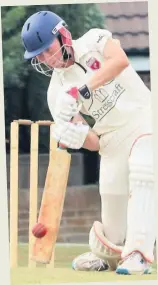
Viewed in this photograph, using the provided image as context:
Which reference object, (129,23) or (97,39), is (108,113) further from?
(129,23)

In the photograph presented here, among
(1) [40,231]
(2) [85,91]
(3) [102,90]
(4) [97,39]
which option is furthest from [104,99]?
(1) [40,231]

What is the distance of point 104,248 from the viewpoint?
455 centimetres

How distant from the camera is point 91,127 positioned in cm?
454

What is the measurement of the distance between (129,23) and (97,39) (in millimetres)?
419

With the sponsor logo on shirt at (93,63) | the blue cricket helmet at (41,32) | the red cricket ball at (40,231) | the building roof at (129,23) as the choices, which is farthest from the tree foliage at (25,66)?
the red cricket ball at (40,231)

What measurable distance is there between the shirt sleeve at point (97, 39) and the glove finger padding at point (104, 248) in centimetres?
79

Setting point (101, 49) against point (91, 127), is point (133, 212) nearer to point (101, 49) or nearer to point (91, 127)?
point (91, 127)

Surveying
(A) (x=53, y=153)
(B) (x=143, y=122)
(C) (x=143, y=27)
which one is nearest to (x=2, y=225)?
(A) (x=53, y=153)

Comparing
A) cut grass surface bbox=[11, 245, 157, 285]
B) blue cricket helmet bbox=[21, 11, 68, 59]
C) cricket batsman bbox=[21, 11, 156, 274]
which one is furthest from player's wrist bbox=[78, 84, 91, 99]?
cut grass surface bbox=[11, 245, 157, 285]

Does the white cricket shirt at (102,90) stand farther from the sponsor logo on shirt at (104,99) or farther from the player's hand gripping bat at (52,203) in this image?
the player's hand gripping bat at (52,203)

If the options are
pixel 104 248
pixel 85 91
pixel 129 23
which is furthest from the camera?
pixel 129 23

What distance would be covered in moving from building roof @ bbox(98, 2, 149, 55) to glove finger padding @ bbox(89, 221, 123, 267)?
83cm

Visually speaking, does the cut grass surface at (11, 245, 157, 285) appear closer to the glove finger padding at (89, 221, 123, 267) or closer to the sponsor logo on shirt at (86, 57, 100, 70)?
Answer: the glove finger padding at (89, 221, 123, 267)

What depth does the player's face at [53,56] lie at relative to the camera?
439 centimetres
